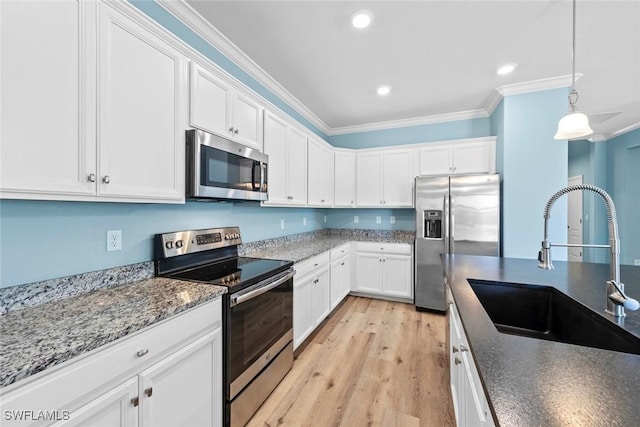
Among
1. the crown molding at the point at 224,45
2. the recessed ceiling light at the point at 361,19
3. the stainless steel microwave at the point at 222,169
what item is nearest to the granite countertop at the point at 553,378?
the stainless steel microwave at the point at 222,169

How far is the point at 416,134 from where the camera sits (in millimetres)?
4082

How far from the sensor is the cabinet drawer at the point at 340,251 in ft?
10.4

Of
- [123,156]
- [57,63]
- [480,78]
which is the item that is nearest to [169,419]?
[123,156]

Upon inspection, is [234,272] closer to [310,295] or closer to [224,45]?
[310,295]

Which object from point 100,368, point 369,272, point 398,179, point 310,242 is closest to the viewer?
point 100,368

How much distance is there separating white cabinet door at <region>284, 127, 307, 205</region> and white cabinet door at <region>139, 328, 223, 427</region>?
173 cm

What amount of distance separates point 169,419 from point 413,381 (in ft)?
5.69

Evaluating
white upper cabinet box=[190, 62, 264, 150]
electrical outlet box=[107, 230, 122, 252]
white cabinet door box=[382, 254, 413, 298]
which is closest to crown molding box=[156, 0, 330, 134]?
white upper cabinet box=[190, 62, 264, 150]

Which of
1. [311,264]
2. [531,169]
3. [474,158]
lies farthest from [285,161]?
[531,169]

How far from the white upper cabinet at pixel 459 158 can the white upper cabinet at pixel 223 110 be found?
8.24 feet

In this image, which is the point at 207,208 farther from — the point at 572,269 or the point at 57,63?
the point at 572,269

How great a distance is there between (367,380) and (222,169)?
199 cm

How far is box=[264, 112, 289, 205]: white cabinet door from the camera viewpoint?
2.43 metres

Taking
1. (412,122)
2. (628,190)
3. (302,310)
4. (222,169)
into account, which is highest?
(412,122)
